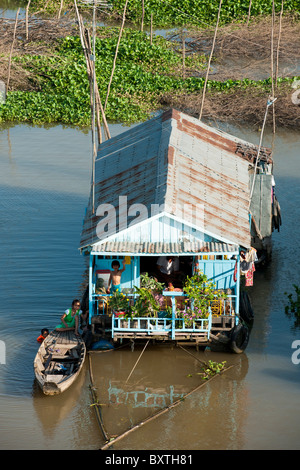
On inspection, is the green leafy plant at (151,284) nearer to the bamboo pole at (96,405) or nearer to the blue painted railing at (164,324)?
the blue painted railing at (164,324)

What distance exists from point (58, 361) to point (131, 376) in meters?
1.16

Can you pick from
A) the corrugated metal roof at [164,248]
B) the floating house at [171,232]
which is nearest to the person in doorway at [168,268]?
the floating house at [171,232]

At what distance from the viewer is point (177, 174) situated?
12.2 metres

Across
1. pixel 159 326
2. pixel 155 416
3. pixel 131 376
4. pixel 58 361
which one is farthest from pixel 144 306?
pixel 155 416

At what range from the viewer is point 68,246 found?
599 inches

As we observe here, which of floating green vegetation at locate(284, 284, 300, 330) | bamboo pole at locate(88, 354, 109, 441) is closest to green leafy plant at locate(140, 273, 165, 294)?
bamboo pole at locate(88, 354, 109, 441)

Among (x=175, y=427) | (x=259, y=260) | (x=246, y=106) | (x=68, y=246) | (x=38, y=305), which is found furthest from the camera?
(x=246, y=106)

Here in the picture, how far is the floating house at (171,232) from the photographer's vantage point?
431 inches

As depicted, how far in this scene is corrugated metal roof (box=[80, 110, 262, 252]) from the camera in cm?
1146

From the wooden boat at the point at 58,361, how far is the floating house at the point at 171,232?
489 mm

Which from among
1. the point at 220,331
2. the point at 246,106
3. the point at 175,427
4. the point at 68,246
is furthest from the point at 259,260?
the point at 246,106

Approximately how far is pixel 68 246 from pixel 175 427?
6.34 m

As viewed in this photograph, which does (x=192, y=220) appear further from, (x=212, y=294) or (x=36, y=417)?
(x=36, y=417)

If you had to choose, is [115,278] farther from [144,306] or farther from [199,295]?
[199,295]
